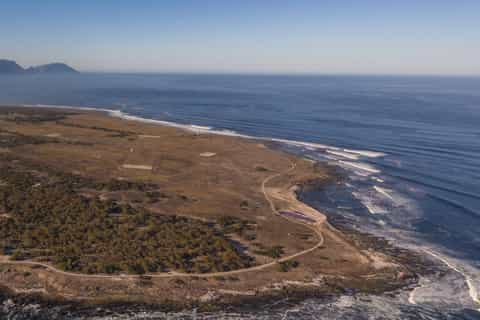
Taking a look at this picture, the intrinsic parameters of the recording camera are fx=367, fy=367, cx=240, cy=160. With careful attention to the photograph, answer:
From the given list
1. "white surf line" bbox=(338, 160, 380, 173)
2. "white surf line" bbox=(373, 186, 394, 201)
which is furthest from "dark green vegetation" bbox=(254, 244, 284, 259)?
"white surf line" bbox=(338, 160, 380, 173)

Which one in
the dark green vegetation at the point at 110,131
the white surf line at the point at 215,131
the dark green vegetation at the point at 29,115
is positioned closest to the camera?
the white surf line at the point at 215,131

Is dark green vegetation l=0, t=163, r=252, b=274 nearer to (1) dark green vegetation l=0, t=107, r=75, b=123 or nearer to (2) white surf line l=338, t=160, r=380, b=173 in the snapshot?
(2) white surf line l=338, t=160, r=380, b=173

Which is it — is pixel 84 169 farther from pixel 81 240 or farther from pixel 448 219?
pixel 448 219

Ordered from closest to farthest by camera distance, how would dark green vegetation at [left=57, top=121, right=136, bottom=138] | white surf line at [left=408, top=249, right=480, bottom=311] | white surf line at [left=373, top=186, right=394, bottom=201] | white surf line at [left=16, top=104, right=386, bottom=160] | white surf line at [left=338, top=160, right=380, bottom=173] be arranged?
white surf line at [left=408, top=249, right=480, bottom=311]
white surf line at [left=373, top=186, right=394, bottom=201]
white surf line at [left=338, top=160, right=380, bottom=173]
white surf line at [left=16, top=104, right=386, bottom=160]
dark green vegetation at [left=57, top=121, right=136, bottom=138]

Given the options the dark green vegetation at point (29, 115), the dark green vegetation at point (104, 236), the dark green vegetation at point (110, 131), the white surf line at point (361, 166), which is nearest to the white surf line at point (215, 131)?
the white surf line at point (361, 166)

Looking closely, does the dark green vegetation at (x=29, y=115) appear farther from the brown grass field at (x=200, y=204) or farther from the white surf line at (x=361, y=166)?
the white surf line at (x=361, y=166)

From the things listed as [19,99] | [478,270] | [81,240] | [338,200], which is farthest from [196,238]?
[19,99]

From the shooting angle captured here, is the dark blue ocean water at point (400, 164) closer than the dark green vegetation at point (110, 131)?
Yes

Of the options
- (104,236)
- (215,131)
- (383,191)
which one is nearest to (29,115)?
(215,131)
